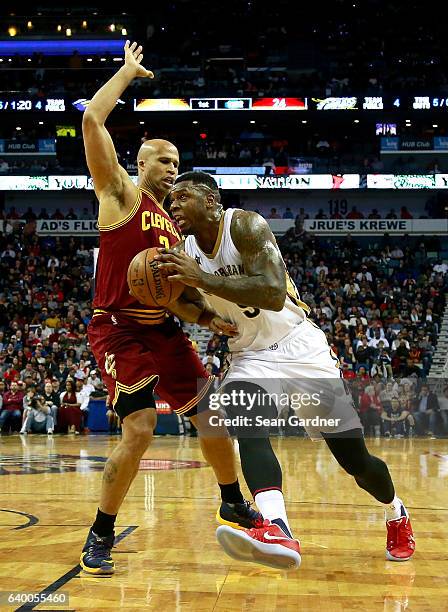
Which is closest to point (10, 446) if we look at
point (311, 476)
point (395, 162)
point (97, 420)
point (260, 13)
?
point (97, 420)

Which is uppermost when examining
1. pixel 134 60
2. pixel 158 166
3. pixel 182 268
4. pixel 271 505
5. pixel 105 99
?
pixel 134 60

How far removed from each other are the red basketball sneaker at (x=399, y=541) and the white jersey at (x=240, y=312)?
135 centimetres

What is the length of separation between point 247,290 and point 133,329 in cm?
102

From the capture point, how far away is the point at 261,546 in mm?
3805

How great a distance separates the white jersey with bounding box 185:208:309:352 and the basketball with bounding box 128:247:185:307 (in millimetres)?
232

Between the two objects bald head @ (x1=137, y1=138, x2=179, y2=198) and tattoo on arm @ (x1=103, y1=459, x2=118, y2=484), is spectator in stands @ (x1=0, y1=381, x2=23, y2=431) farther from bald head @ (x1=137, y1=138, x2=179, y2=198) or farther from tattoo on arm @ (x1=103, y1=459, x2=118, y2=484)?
tattoo on arm @ (x1=103, y1=459, x2=118, y2=484)

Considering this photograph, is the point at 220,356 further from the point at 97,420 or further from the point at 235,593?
the point at 235,593

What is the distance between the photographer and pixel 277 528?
3.95 meters

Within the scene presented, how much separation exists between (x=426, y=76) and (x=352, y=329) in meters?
15.8

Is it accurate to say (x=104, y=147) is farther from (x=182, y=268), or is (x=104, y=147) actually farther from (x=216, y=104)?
(x=216, y=104)

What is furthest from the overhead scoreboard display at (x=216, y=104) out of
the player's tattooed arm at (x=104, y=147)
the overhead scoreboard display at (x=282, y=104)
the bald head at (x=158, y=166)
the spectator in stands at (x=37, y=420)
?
the player's tattooed arm at (x=104, y=147)

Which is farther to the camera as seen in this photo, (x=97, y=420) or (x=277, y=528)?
(x=97, y=420)

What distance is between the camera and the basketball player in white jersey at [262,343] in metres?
4.03

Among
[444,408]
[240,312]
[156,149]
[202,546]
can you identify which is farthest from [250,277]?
[444,408]
